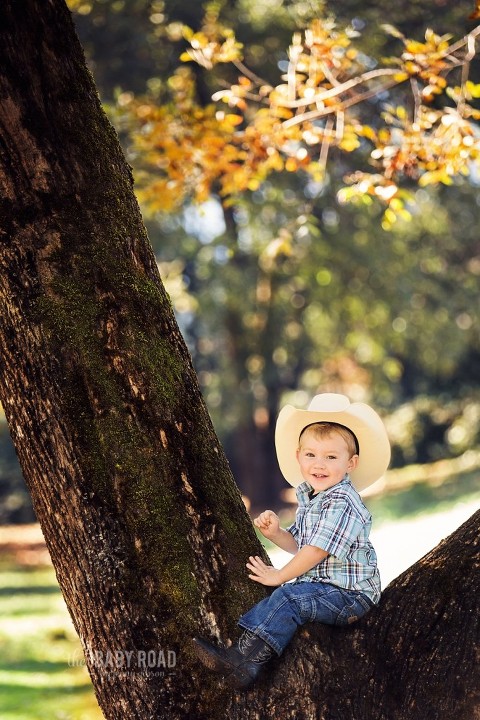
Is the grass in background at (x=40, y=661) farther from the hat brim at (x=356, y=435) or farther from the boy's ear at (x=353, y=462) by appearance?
the boy's ear at (x=353, y=462)

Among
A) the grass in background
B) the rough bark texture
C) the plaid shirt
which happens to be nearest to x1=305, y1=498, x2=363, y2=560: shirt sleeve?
the plaid shirt

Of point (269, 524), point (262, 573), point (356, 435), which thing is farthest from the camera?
point (356, 435)

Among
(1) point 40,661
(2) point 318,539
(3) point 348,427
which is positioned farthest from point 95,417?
(1) point 40,661

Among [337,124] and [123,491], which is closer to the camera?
[123,491]

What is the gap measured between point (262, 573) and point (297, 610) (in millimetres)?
162

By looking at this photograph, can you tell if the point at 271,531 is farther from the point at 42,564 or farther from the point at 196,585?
the point at 42,564

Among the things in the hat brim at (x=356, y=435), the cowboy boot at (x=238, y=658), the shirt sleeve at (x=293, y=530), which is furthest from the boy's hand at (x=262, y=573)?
the hat brim at (x=356, y=435)

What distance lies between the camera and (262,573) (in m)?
2.82

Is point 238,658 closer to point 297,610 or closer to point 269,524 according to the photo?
point 297,610

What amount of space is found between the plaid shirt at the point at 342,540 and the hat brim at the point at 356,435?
0.21 meters

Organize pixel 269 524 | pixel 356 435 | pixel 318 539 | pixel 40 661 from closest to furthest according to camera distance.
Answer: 1. pixel 318 539
2. pixel 269 524
3. pixel 356 435
4. pixel 40 661

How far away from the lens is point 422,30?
10.5 metres

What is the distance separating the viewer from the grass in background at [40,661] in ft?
25.6

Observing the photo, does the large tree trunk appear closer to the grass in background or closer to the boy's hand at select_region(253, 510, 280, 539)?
the boy's hand at select_region(253, 510, 280, 539)
